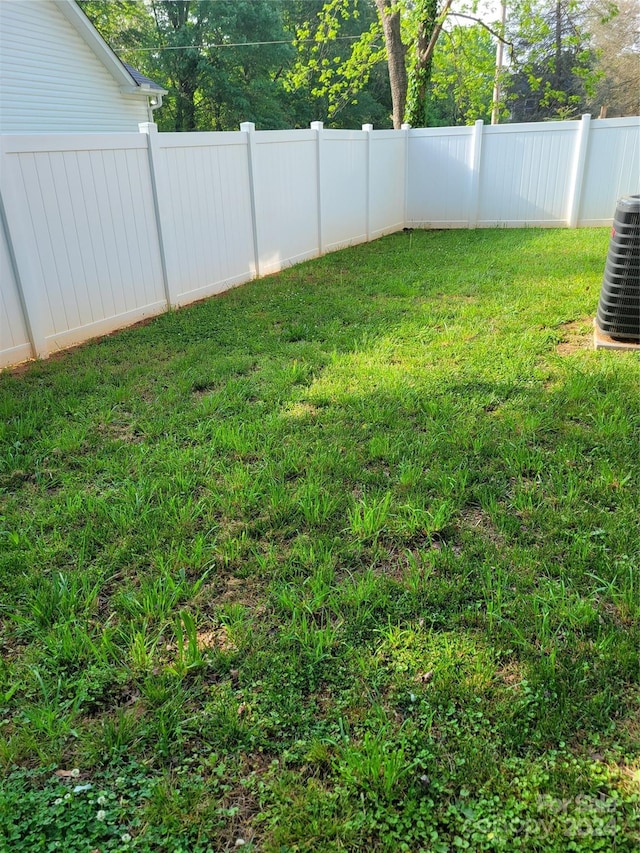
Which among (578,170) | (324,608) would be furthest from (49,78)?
(324,608)

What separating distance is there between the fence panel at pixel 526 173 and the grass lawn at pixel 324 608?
8.03 meters

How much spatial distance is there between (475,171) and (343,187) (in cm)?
340

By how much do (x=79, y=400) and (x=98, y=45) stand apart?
10.8 m

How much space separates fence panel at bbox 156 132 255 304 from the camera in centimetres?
602

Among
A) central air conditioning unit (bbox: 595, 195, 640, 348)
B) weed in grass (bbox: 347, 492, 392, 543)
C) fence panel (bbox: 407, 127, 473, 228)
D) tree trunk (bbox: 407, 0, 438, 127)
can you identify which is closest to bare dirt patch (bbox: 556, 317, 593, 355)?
central air conditioning unit (bbox: 595, 195, 640, 348)

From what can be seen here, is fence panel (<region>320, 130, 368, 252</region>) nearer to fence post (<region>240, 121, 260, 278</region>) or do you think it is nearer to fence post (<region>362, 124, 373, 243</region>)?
fence post (<region>362, 124, 373, 243</region>)

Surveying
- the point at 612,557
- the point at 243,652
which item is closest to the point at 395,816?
the point at 243,652

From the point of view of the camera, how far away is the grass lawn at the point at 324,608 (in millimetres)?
1529

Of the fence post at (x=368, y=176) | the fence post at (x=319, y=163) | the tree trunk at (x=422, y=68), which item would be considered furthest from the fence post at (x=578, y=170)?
the fence post at (x=319, y=163)

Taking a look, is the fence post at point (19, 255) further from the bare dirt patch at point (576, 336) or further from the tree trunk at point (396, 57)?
the tree trunk at point (396, 57)

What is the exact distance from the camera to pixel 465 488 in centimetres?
286

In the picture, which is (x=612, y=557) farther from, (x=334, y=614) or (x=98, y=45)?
(x=98, y=45)

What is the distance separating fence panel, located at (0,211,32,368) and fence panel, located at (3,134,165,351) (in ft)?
0.40

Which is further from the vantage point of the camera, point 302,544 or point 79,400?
point 79,400
